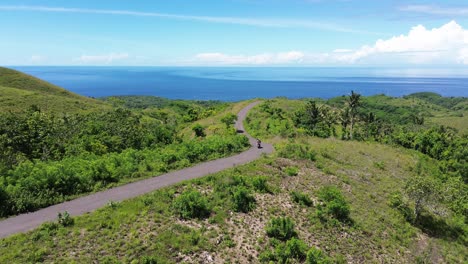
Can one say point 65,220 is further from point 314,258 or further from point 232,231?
point 314,258

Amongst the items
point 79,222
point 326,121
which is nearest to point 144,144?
point 79,222

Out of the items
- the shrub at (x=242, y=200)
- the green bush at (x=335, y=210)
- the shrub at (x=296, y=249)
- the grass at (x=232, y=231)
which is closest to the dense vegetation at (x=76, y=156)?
the grass at (x=232, y=231)

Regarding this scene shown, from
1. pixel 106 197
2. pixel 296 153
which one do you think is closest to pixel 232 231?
pixel 106 197

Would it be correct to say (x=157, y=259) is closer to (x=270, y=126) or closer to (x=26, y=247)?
(x=26, y=247)

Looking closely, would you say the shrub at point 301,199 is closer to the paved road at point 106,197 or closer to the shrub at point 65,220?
the paved road at point 106,197

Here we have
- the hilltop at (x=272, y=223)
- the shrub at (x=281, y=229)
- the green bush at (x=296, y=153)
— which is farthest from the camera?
the green bush at (x=296, y=153)
